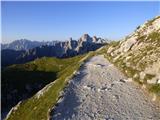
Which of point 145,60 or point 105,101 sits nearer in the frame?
point 105,101

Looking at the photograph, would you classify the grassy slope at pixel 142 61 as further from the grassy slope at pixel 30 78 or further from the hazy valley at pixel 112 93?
the grassy slope at pixel 30 78

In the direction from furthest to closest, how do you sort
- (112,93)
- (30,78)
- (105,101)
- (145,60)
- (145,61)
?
(30,78)
(145,60)
(145,61)
(112,93)
(105,101)

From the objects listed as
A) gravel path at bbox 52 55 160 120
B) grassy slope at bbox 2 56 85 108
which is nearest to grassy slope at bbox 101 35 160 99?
gravel path at bbox 52 55 160 120

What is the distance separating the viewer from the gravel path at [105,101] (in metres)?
32.5

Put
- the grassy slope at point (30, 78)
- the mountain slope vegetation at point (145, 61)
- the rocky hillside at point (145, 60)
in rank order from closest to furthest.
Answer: the mountain slope vegetation at point (145, 61), the rocky hillside at point (145, 60), the grassy slope at point (30, 78)

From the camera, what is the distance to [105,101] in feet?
124

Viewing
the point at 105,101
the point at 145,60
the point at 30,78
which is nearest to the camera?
the point at 105,101

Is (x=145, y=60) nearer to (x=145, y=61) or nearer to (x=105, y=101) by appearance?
(x=145, y=61)

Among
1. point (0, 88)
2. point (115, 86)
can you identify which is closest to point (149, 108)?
point (115, 86)

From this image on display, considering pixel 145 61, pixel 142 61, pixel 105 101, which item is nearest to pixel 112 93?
pixel 105 101

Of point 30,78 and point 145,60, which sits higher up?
point 145,60

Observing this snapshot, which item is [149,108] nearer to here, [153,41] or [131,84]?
[131,84]

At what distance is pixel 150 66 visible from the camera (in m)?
44.4

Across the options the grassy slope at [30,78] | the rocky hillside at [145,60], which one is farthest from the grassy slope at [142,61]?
the grassy slope at [30,78]
